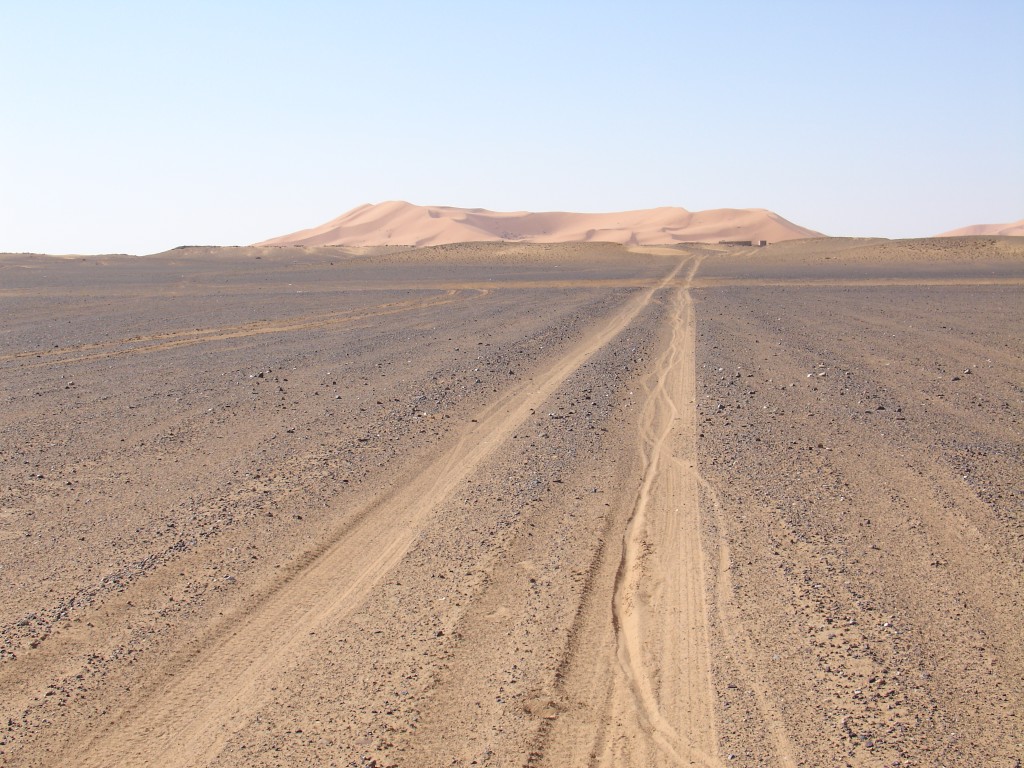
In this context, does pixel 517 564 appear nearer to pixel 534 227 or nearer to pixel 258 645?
pixel 258 645

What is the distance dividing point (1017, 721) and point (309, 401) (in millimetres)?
9431

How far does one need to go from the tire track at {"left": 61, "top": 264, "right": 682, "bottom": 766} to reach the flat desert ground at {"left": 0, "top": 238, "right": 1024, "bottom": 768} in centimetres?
2

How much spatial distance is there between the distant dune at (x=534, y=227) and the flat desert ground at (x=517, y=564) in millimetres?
127974

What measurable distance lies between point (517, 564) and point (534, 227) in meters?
176

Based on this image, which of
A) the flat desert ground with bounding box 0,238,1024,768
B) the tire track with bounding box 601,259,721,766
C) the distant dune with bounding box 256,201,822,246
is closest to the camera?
the tire track with bounding box 601,259,721,766

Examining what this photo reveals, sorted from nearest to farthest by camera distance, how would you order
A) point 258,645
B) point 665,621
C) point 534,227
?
point 258,645 < point 665,621 < point 534,227

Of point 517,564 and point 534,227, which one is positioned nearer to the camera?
point 517,564

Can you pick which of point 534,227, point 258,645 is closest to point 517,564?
point 258,645

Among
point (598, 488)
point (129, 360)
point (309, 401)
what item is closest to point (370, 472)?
point (598, 488)

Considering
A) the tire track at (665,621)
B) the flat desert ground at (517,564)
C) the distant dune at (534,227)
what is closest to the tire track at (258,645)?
the flat desert ground at (517,564)

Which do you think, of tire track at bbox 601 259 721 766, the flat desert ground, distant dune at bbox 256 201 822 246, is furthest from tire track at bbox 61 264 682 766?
distant dune at bbox 256 201 822 246

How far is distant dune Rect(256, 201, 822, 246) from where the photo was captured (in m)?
148

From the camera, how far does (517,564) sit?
596 cm

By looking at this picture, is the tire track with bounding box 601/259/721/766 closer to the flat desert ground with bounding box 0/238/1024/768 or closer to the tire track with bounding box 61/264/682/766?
the flat desert ground with bounding box 0/238/1024/768
